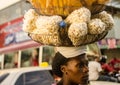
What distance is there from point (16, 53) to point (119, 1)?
287 inches

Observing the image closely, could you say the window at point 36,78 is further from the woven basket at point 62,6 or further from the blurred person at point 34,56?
the blurred person at point 34,56

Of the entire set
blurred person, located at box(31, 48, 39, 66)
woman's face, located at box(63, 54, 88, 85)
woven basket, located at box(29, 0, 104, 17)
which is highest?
woven basket, located at box(29, 0, 104, 17)

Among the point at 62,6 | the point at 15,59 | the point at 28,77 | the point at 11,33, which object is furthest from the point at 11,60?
the point at 62,6

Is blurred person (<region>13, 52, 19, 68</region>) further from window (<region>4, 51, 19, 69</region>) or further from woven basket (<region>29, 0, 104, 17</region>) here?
woven basket (<region>29, 0, 104, 17</region>)

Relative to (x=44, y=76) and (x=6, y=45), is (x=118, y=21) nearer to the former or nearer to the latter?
(x=6, y=45)

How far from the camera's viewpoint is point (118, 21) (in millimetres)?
19250

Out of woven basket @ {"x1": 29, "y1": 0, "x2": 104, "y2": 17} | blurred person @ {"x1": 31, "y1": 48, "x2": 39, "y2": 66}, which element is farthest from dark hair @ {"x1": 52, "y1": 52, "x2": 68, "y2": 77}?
blurred person @ {"x1": 31, "y1": 48, "x2": 39, "y2": 66}

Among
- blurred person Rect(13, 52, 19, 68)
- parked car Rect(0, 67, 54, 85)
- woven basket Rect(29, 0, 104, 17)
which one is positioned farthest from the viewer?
blurred person Rect(13, 52, 19, 68)

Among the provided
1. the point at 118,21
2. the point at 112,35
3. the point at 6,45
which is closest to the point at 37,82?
the point at 6,45

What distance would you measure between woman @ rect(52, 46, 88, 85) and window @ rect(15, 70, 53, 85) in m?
2.77

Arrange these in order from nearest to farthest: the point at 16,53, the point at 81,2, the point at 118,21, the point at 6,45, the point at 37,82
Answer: the point at 81,2, the point at 37,82, the point at 16,53, the point at 6,45, the point at 118,21

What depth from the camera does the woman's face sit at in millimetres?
2650

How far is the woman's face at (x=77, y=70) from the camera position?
8.69 ft

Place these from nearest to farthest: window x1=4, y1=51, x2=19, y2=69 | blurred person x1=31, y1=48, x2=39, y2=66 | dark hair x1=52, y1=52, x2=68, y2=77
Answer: dark hair x1=52, y1=52, x2=68, y2=77, blurred person x1=31, y1=48, x2=39, y2=66, window x1=4, y1=51, x2=19, y2=69
